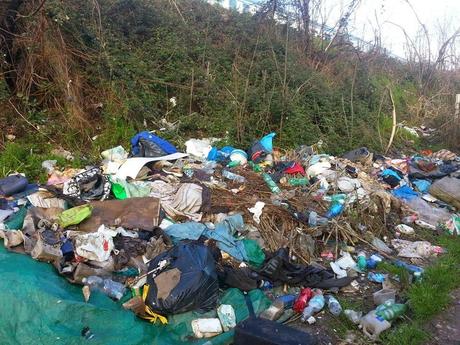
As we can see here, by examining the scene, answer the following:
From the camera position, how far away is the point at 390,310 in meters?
3.37

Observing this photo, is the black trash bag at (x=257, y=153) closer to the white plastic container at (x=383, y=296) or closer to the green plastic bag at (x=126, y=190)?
the green plastic bag at (x=126, y=190)

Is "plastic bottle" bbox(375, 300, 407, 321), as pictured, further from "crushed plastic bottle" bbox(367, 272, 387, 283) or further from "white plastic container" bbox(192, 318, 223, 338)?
"white plastic container" bbox(192, 318, 223, 338)

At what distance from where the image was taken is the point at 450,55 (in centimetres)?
1479

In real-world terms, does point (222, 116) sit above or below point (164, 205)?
above

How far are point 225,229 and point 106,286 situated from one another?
4.64 ft

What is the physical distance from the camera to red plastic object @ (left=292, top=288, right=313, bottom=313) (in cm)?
350

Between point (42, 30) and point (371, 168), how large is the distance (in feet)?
19.3

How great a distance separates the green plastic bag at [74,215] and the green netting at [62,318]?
707mm

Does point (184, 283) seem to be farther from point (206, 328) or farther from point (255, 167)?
point (255, 167)

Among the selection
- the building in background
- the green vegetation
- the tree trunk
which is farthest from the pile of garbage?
the building in background


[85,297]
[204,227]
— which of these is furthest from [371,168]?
[85,297]

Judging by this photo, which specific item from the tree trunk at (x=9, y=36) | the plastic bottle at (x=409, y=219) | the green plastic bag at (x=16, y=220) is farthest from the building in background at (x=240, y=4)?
the green plastic bag at (x=16, y=220)

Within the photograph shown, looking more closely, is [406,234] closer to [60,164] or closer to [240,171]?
[240,171]

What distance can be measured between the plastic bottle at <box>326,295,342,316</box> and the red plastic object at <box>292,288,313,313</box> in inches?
6.4
